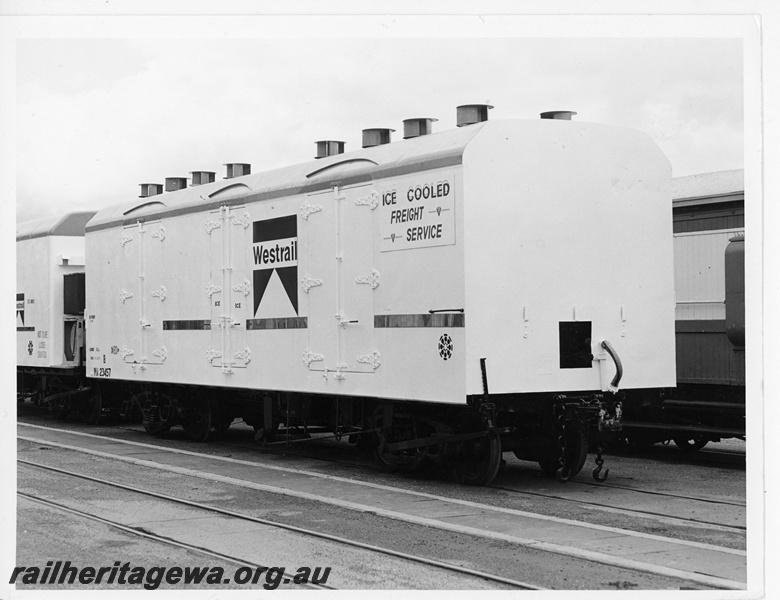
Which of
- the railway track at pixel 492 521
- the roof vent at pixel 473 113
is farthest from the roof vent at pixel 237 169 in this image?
the roof vent at pixel 473 113

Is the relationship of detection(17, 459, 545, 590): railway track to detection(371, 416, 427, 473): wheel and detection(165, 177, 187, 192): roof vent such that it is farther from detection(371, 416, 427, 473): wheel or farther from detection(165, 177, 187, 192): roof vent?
detection(165, 177, 187, 192): roof vent

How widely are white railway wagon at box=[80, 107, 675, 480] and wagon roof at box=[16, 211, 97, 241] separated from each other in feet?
25.3

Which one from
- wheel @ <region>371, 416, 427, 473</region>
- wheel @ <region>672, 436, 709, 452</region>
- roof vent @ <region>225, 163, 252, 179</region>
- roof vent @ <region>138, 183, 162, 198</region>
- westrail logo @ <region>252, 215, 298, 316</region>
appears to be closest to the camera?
wheel @ <region>371, 416, 427, 473</region>

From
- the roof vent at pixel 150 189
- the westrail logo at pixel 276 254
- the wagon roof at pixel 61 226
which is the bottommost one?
the westrail logo at pixel 276 254

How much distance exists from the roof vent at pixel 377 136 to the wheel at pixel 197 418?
521cm

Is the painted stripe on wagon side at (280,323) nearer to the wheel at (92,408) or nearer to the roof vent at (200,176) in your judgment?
the roof vent at (200,176)

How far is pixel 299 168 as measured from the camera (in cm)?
1389

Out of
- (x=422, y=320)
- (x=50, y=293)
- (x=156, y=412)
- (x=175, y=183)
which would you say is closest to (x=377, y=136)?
(x=422, y=320)

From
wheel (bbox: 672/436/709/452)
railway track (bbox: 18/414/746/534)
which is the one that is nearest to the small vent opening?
railway track (bbox: 18/414/746/534)

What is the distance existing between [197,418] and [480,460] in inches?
243

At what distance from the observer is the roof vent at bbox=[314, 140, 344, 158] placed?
14.4 m

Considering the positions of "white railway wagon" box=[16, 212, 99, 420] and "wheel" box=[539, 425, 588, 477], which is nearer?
"wheel" box=[539, 425, 588, 477]

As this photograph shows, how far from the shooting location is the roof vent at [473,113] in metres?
11.7

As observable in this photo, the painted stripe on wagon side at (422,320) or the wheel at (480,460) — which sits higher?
the painted stripe on wagon side at (422,320)
